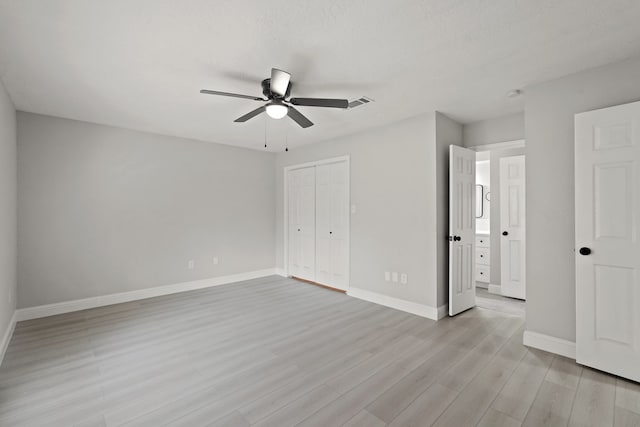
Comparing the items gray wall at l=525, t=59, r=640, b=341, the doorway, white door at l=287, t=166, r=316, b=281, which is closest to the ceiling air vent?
gray wall at l=525, t=59, r=640, b=341

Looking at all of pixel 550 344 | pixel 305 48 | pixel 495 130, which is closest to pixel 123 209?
pixel 305 48

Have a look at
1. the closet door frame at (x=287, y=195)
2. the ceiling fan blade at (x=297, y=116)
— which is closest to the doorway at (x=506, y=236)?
the closet door frame at (x=287, y=195)

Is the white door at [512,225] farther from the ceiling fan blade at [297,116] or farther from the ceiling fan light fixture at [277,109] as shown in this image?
the ceiling fan light fixture at [277,109]

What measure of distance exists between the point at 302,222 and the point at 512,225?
344 centimetres

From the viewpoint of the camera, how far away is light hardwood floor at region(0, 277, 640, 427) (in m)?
1.83

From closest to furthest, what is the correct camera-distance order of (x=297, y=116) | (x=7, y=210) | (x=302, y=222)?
(x=297, y=116) < (x=7, y=210) < (x=302, y=222)

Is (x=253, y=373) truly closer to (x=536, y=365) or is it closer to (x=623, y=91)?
(x=536, y=365)

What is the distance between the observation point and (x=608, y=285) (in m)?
2.28

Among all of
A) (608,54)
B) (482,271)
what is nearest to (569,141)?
(608,54)

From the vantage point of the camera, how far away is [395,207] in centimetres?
389

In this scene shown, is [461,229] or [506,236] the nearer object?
[461,229]

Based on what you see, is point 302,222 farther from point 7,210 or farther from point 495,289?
point 7,210

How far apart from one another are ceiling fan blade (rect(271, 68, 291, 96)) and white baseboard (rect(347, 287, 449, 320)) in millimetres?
2902

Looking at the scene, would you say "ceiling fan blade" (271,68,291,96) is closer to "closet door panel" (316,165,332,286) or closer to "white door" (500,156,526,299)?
"closet door panel" (316,165,332,286)
